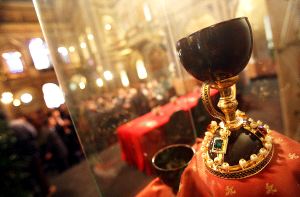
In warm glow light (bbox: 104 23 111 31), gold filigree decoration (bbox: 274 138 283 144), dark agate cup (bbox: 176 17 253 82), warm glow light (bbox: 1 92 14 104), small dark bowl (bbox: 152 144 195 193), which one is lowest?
small dark bowl (bbox: 152 144 195 193)

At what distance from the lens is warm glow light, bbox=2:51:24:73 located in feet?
40.5

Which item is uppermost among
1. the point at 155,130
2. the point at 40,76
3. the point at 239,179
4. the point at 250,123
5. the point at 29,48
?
the point at 29,48

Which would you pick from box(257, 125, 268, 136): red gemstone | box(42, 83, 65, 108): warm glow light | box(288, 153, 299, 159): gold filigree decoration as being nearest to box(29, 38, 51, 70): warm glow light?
box(42, 83, 65, 108): warm glow light

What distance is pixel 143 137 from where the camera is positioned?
3408 mm

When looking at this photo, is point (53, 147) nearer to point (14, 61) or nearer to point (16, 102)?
point (14, 61)

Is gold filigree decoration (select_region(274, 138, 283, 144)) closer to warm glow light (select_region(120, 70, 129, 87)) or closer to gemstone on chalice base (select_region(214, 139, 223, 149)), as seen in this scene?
gemstone on chalice base (select_region(214, 139, 223, 149))

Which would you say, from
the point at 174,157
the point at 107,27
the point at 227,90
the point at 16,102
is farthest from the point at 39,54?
the point at 227,90

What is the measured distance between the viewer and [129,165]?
4.20 m

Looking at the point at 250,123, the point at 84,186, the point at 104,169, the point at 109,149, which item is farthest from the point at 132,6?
the point at 250,123

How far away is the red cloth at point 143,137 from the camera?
3.41 m

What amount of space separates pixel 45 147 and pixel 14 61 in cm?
983

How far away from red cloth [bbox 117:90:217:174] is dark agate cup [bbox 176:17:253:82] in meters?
2.46

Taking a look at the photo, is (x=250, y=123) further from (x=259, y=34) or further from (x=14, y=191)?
(x=259, y=34)

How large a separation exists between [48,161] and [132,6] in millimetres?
4548
